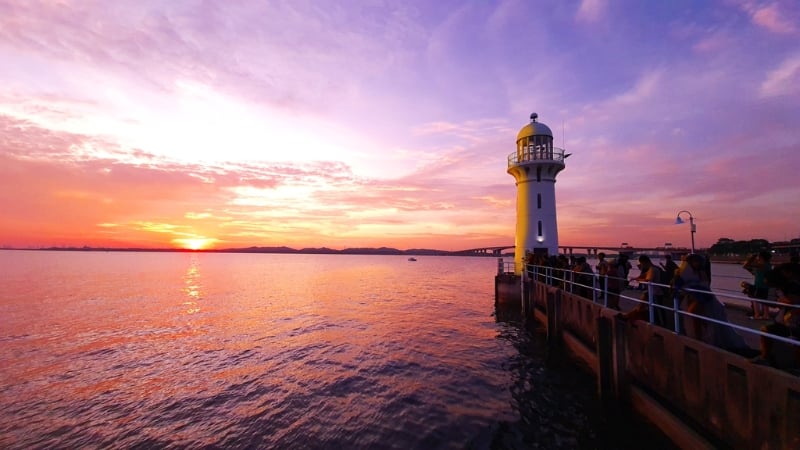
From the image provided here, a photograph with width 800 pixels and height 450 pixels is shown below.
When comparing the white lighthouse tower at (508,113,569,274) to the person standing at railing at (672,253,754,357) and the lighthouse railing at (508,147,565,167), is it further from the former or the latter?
the person standing at railing at (672,253,754,357)

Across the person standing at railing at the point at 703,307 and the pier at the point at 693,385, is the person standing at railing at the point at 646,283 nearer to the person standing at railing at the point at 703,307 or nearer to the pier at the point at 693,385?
the pier at the point at 693,385

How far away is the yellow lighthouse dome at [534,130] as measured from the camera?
89.7ft

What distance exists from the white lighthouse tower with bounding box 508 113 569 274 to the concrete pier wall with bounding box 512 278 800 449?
1608cm

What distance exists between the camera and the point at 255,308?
29.6 meters

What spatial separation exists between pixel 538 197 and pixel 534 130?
554cm

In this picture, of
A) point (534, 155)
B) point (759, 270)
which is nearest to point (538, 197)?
point (534, 155)

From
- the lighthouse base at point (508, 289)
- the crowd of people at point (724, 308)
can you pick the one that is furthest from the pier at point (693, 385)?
the lighthouse base at point (508, 289)

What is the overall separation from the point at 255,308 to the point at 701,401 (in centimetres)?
2965

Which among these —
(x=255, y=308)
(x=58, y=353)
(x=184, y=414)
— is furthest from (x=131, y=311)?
(x=184, y=414)

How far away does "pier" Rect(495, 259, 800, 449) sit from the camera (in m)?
4.40

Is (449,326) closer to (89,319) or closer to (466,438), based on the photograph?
(466,438)

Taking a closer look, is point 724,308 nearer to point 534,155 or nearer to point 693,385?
point 693,385

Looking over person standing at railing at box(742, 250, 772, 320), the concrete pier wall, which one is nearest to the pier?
the concrete pier wall

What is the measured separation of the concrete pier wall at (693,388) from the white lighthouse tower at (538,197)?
16.1 meters
